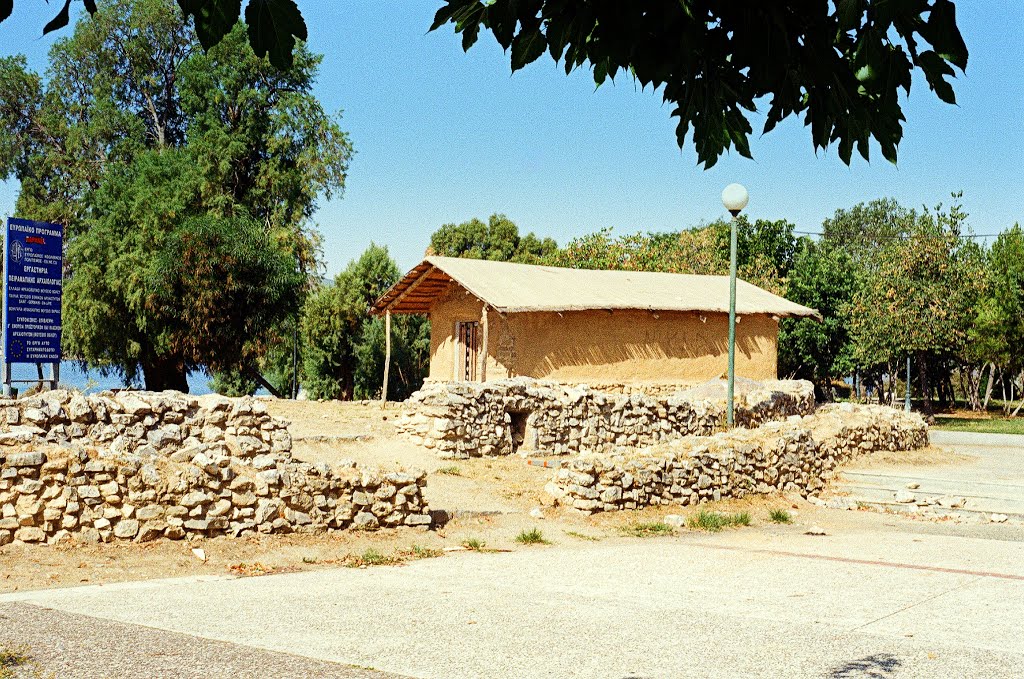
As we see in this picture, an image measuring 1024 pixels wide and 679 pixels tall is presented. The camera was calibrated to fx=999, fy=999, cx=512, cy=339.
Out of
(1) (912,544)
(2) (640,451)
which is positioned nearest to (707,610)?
(1) (912,544)

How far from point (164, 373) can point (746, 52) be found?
35779 millimetres

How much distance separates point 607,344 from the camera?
26.4m

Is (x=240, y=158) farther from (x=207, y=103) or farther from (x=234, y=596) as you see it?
(x=234, y=596)

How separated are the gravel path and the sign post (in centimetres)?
833

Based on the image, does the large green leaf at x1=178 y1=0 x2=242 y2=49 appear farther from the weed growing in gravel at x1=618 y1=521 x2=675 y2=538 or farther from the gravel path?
the weed growing in gravel at x1=618 y1=521 x2=675 y2=538

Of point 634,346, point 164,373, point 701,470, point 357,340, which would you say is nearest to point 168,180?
point 164,373

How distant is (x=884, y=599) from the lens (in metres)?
8.83

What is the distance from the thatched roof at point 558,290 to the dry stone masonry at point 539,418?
11.2ft

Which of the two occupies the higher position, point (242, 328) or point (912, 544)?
point (242, 328)

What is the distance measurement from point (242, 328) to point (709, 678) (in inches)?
1145

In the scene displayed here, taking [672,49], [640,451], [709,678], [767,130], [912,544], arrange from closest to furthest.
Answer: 1. [672,49]
2. [767,130]
3. [709,678]
4. [912,544]
5. [640,451]

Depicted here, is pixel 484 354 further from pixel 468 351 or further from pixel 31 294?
pixel 31 294

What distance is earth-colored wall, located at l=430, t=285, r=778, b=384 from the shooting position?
25.2m

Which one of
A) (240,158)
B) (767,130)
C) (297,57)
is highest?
(297,57)
